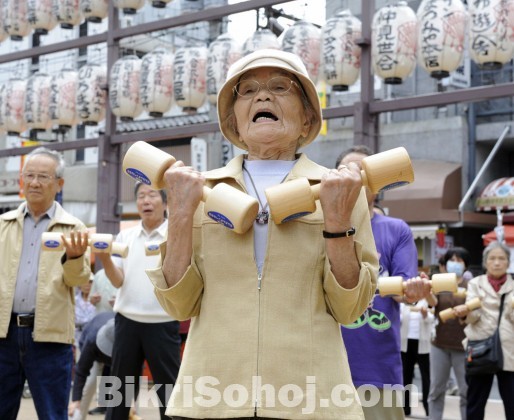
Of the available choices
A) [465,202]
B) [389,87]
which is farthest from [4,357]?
[389,87]

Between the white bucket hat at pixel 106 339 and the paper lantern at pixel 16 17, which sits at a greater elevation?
the paper lantern at pixel 16 17

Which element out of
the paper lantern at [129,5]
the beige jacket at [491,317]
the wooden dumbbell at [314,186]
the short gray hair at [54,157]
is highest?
the paper lantern at [129,5]

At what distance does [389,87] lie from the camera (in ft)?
55.8

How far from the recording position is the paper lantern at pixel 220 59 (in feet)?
30.3

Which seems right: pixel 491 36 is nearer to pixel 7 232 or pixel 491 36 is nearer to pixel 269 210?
pixel 7 232

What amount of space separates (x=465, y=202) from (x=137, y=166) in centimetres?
1384

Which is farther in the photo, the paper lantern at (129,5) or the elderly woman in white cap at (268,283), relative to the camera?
the paper lantern at (129,5)

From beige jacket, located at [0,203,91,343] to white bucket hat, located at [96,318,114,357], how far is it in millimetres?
1775

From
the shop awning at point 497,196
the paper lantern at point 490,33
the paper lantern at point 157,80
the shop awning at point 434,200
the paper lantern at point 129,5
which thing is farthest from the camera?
the shop awning at point 434,200

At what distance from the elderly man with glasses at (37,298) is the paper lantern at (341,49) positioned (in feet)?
14.9

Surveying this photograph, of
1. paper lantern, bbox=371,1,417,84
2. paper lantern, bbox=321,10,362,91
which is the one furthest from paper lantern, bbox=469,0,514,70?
paper lantern, bbox=321,10,362,91

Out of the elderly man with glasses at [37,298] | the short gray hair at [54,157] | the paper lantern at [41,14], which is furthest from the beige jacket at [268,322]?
the paper lantern at [41,14]

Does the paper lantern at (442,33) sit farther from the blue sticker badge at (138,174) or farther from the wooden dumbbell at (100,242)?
the blue sticker badge at (138,174)

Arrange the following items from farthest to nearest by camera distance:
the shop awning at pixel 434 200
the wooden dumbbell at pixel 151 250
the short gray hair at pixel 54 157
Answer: the shop awning at pixel 434 200, the wooden dumbbell at pixel 151 250, the short gray hair at pixel 54 157
